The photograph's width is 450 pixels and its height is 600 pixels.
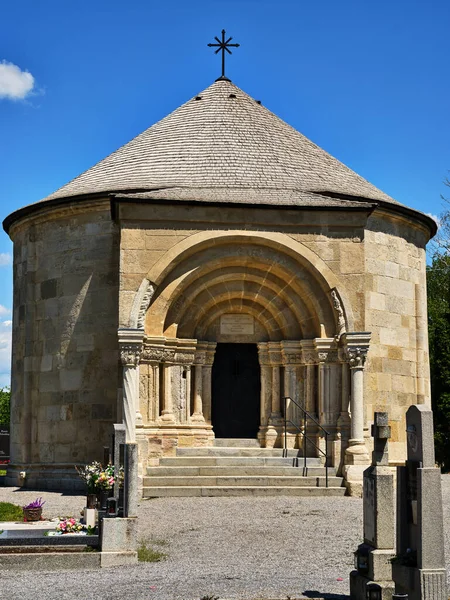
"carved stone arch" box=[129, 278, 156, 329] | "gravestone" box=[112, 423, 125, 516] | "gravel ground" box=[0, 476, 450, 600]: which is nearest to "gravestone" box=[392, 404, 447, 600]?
"gravel ground" box=[0, 476, 450, 600]

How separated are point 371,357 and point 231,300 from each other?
305 centimetres

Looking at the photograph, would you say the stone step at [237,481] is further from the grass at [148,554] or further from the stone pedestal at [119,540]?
the stone pedestal at [119,540]

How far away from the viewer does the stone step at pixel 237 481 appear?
1622 centimetres

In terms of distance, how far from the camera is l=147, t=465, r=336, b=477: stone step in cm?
1650

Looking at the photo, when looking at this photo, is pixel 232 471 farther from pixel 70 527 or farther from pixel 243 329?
pixel 70 527

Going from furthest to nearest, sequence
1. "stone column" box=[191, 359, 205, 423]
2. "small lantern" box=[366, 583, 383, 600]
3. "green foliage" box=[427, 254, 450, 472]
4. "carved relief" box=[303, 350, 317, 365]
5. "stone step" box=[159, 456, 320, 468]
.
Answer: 1. "green foliage" box=[427, 254, 450, 472]
2. "stone column" box=[191, 359, 205, 423]
3. "carved relief" box=[303, 350, 317, 365]
4. "stone step" box=[159, 456, 320, 468]
5. "small lantern" box=[366, 583, 383, 600]

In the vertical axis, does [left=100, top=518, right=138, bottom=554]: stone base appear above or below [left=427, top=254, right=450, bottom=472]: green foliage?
below

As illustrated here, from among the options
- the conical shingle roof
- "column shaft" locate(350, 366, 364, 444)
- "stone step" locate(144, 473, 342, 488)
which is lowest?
"stone step" locate(144, 473, 342, 488)

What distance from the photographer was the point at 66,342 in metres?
19.0

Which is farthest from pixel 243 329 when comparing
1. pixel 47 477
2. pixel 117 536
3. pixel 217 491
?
pixel 117 536

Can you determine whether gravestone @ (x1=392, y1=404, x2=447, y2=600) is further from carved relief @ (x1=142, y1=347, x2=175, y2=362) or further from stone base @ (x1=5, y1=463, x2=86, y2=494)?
stone base @ (x1=5, y1=463, x2=86, y2=494)

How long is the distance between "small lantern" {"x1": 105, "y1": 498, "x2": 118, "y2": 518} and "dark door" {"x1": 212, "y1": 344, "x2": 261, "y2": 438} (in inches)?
344

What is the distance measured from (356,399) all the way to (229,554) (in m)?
6.88

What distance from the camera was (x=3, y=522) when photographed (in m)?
11.6
